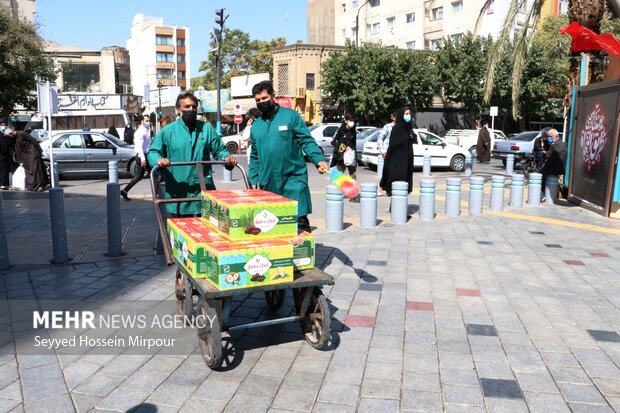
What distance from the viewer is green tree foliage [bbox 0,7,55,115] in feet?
86.5

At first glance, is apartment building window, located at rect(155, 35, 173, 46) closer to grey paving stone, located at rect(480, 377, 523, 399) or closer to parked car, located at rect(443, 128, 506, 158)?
parked car, located at rect(443, 128, 506, 158)

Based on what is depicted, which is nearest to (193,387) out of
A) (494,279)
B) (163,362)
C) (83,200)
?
(163,362)

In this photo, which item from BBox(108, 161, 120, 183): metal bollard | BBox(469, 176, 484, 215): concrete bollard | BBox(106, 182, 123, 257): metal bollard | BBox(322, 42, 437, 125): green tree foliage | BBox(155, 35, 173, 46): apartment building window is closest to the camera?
BBox(106, 182, 123, 257): metal bollard

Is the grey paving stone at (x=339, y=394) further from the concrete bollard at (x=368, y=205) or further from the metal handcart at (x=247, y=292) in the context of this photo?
the concrete bollard at (x=368, y=205)

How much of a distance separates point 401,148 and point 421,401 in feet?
22.7

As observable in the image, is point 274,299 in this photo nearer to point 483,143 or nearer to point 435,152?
point 435,152

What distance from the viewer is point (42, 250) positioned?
750 cm

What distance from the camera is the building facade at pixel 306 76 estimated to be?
143 ft

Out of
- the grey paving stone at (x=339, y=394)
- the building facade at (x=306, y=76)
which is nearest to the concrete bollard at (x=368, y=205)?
the grey paving stone at (x=339, y=394)

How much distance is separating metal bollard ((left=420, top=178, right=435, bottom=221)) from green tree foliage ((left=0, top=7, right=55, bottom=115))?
23.4 metres

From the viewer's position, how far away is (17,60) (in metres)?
26.7

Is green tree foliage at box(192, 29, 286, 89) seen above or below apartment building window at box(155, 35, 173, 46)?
below

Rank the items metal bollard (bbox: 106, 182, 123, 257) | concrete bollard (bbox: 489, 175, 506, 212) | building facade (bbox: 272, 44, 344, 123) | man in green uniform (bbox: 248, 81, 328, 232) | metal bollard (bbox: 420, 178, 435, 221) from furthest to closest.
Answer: building facade (bbox: 272, 44, 344, 123)
concrete bollard (bbox: 489, 175, 506, 212)
metal bollard (bbox: 420, 178, 435, 221)
metal bollard (bbox: 106, 182, 123, 257)
man in green uniform (bbox: 248, 81, 328, 232)

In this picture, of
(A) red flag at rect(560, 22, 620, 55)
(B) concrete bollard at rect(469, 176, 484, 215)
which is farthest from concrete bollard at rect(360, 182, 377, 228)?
(A) red flag at rect(560, 22, 620, 55)
